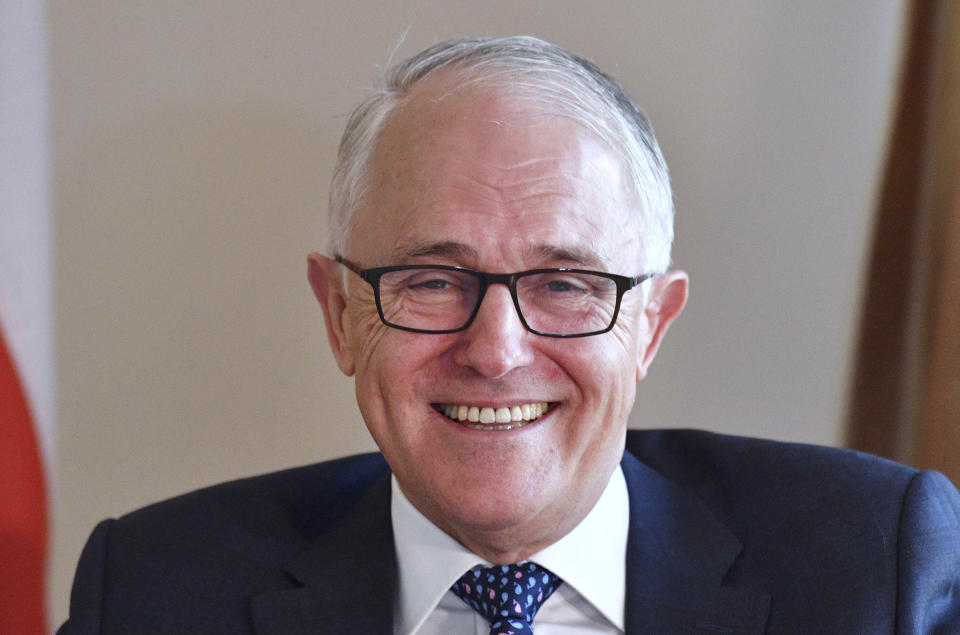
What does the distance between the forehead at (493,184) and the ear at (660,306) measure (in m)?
0.16

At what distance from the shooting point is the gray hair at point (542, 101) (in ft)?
5.08

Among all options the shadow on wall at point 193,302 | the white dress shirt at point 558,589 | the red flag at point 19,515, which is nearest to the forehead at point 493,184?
the white dress shirt at point 558,589

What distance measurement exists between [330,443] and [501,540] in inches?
37.0

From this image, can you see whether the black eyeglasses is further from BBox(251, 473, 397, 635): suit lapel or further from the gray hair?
BBox(251, 473, 397, 635): suit lapel

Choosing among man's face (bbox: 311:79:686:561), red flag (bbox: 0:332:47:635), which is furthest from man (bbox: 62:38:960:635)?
red flag (bbox: 0:332:47:635)

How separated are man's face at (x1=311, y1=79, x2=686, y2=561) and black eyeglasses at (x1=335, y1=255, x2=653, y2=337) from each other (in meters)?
0.02

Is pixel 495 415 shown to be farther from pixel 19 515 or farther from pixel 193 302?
pixel 19 515

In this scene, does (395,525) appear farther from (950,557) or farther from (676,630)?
(950,557)

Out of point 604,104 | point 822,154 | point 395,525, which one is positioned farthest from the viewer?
point 822,154

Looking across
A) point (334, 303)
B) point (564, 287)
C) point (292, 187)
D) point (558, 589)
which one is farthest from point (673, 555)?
point (292, 187)

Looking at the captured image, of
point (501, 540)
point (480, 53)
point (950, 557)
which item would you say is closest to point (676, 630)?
point (501, 540)

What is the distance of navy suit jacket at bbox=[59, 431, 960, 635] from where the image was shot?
1.51m

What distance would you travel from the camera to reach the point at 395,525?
170 centimetres

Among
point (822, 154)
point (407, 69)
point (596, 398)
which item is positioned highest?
point (407, 69)
